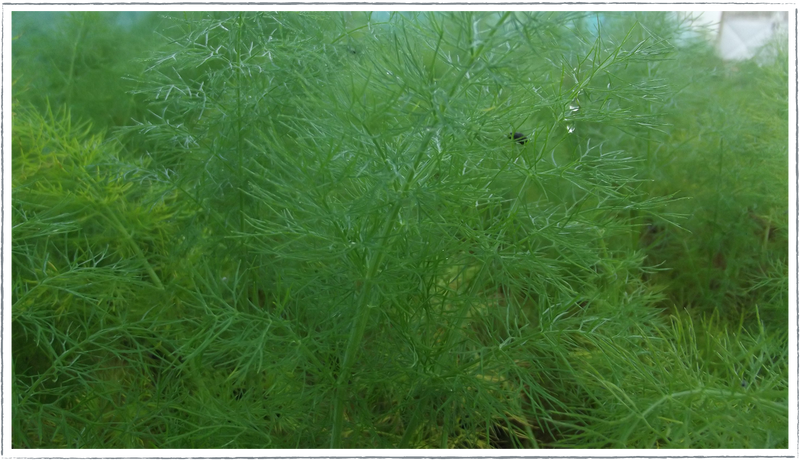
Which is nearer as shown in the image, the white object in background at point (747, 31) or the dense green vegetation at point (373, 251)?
the dense green vegetation at point (373, 251)

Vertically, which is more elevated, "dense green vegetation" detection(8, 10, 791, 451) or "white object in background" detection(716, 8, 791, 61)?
"white object in background" detection(716, 8, 791, 61)

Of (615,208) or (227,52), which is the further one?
(227,52)

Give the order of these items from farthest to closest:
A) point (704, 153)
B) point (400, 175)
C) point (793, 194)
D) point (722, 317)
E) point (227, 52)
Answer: point (704, 153) < point (722, 317) < point (227, 52) < point (793, 194) < point (400, 175)

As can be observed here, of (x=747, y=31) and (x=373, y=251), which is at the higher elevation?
(x=747, y=31)

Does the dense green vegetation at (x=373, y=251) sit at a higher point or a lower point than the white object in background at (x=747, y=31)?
lower

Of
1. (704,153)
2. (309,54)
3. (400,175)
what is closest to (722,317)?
(704,153)

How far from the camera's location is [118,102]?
1.88m

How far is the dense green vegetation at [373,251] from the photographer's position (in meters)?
1.11

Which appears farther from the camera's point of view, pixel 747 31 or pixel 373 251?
pixel 747 31

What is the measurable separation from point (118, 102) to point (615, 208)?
5.01ft

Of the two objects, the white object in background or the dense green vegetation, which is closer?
the dense green vegetation

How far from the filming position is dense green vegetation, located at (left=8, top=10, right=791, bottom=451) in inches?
43.5

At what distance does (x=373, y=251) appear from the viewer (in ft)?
3.78

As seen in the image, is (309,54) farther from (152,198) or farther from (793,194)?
(793,194)
